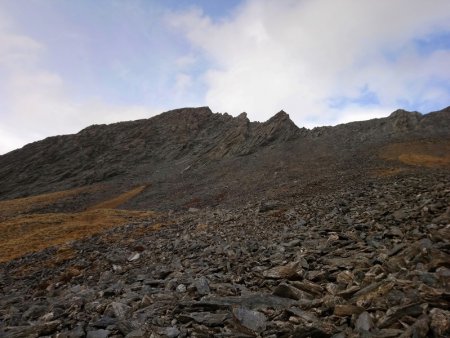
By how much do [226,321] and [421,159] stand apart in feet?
119

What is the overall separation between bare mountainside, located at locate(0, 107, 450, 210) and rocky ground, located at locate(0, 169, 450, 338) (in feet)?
42.2

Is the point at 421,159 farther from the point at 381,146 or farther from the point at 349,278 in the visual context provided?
the point at 349,278

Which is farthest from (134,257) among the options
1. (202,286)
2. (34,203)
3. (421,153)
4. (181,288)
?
(34,203)

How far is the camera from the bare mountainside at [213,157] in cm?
3806

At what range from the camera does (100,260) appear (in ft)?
55.3

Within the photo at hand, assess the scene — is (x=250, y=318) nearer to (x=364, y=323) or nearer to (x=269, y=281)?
(x=269, y=281)

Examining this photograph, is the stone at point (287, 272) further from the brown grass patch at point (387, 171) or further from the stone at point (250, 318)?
the brown grass patch at point (387, 171)

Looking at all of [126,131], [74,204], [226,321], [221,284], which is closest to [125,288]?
[221,284]

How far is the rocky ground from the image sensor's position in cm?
713

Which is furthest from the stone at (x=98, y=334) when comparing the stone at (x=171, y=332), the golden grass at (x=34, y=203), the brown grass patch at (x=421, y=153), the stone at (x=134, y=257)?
the golden grass at (x=34, y=203)

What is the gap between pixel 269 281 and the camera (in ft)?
32.5

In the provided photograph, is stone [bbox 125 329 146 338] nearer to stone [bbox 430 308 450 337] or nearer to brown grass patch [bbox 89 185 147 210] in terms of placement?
stone [bbox 430 308 450 337]

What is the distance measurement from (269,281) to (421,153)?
3708cm

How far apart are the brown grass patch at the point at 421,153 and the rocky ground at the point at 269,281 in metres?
21.0
